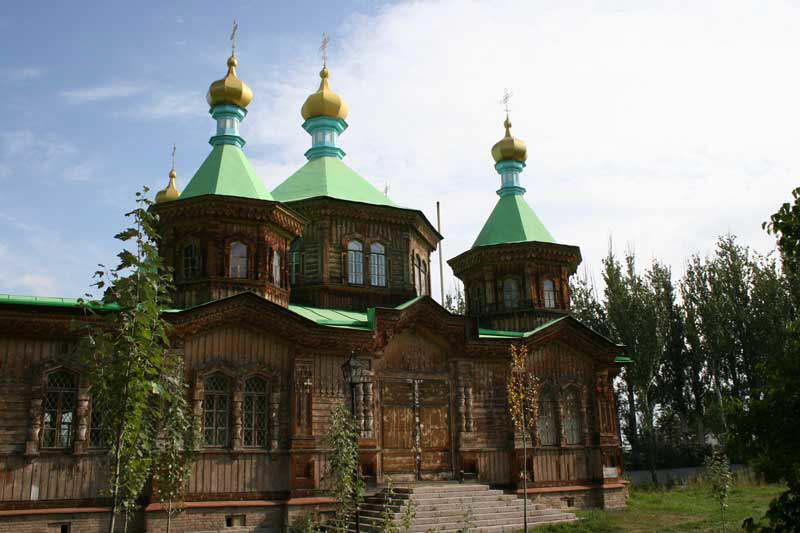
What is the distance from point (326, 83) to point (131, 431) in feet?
56.4

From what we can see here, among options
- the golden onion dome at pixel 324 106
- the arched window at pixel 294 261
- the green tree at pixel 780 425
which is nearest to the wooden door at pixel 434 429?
the arched window at pixel 294 261

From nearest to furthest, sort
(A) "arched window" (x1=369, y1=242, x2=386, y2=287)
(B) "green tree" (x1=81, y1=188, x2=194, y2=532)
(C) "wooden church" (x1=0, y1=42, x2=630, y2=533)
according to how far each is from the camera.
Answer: (B) "green tree" (x1=81, y1=188, x2=194, y2=532)
(C) "wooden church" (x1=0, y1=42, x2=630, y2=533)
(A) "arched window" (x1=369, y1=242, x2=386, y2=287)

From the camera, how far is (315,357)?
A: 53.7 feet

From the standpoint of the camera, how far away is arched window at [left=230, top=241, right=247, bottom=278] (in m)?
17.6

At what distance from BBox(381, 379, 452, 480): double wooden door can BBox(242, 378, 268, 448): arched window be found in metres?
2.97

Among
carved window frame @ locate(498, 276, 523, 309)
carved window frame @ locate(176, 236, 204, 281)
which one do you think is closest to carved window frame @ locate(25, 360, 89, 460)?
carved window frame @ locate(176, 236, 204, 281)

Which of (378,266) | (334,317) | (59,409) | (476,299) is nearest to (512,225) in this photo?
(476,299)

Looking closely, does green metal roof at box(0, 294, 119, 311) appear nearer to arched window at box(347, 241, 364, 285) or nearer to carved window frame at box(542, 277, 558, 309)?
arched window at box(347, 241, 364, 285)

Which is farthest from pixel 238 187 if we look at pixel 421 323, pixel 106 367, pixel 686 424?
pixel 686 424

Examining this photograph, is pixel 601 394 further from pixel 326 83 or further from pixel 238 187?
pixel 326 83

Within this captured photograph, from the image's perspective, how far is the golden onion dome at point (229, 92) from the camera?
20000mm

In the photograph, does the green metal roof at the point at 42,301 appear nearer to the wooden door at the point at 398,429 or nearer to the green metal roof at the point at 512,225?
the wooden door at the point at 398,429

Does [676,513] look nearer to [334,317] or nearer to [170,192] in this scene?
[334,317]

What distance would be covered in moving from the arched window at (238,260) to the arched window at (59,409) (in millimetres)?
4488
